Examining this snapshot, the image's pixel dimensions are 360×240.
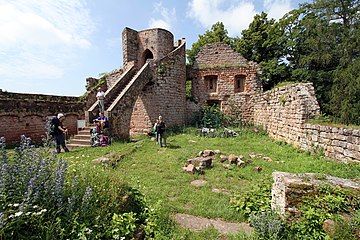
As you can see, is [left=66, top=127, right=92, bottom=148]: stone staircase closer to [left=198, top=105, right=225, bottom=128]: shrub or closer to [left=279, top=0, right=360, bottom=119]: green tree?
[left=198, top=105, right=225, bottom=128]: shrub

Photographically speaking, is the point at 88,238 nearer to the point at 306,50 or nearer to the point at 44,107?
the point at 44,107

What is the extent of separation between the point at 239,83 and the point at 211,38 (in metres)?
12.7

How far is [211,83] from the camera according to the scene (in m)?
18.7

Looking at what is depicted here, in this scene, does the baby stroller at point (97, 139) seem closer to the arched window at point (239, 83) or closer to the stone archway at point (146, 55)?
the stone archway at point (146, 55)

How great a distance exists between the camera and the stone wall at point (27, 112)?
1209 centimetres

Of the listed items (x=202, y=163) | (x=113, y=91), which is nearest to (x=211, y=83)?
(x=113, y=91)

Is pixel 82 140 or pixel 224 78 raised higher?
pixel 224 78

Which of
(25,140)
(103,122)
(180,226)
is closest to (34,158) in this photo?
(25,140)

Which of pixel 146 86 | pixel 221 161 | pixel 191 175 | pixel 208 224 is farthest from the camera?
pixel 146 86

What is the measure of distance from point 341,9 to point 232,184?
73.1 ft

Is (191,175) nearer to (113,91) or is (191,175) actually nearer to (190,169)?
(190,169)

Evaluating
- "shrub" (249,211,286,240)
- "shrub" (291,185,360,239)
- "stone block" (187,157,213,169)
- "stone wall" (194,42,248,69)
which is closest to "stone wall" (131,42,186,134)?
"stone wall" (194,42,248,69)

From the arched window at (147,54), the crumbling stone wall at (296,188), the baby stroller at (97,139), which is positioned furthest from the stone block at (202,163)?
the arched window at (147,54)

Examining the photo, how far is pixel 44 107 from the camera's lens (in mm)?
13672
